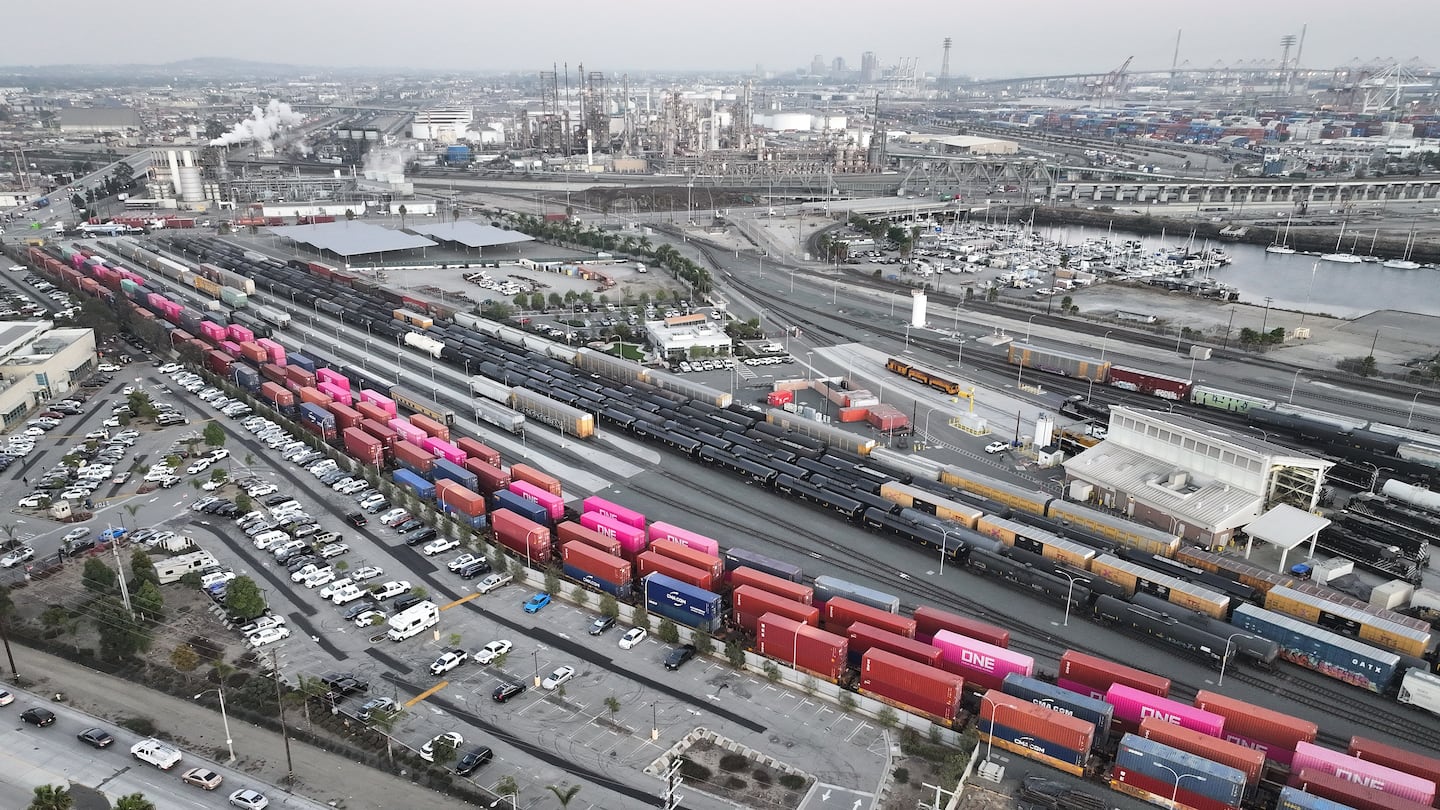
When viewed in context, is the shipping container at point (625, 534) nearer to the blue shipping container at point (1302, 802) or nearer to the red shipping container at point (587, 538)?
the red shipping container at point (587, 538)

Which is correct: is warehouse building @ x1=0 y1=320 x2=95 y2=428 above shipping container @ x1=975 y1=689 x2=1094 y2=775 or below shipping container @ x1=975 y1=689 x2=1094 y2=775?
above

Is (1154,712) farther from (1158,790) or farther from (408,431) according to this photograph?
(408,431)

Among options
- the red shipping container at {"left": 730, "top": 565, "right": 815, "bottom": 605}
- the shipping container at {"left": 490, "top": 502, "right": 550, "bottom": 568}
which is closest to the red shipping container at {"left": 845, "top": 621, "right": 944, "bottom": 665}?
the red shipping container at {"left": 730, "top": 565, "right": 815, "bottom": 605}

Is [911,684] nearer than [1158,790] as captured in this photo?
No

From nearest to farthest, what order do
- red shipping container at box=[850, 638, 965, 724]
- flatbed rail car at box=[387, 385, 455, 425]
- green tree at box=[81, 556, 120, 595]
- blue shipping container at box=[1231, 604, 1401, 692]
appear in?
1. red shipping container at box=[850, 638, 965, 724]
2. blue shipping container at box=[1231, 604, 1401, 692]
3. green tree at box=[81, 556, 120, 595]
4. flatbed rail car at box=[387, 385, 455, 425]

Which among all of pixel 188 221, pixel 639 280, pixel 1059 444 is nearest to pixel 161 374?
pixel 639 280

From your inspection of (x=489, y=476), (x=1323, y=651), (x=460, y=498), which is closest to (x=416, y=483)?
(x=489, y=476)

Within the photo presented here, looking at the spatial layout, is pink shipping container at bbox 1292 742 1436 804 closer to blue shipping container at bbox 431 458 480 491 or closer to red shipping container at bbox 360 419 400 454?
blue shipping container at bbox 431 458 480 491
